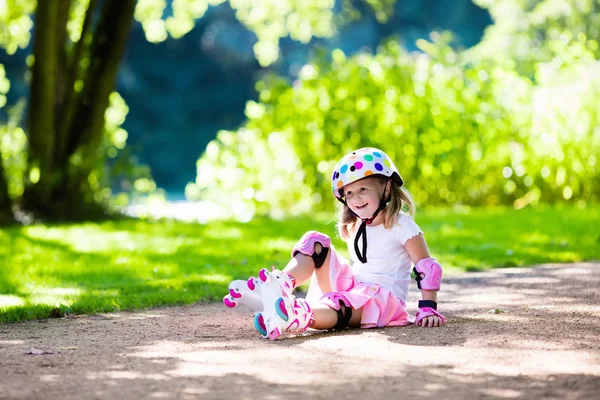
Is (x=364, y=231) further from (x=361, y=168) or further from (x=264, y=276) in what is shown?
(x=264, y=276)

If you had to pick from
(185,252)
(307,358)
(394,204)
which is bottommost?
A: (307,358)

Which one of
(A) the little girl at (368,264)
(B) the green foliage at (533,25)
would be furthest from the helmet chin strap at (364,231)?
(B) the green foliage at (533,25)

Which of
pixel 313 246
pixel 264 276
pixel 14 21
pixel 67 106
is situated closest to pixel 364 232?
pixel 313 246

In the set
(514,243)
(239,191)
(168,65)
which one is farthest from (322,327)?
(168,65)

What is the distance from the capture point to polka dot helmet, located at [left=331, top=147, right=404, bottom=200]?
468cm

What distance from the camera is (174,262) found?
754 cm

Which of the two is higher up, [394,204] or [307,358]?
[394,204]

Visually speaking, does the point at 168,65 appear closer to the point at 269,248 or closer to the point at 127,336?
the point at 269,248

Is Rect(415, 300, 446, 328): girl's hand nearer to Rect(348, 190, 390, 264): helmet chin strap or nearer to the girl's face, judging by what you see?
Rect(348, 190, 390, 264): helmet chin strap

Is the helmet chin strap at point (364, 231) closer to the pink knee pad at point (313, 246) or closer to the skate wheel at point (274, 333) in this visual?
the pink knee pad at point (313, 246)

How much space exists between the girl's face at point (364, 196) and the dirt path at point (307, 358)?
66 centimetres

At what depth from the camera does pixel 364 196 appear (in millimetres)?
4766

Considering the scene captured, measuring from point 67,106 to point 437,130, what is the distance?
5.14 metres

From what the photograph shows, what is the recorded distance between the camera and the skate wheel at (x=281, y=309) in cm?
426
